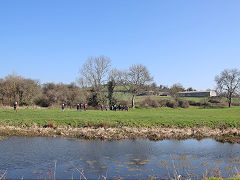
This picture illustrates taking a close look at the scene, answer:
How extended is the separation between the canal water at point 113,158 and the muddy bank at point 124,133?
189 cm

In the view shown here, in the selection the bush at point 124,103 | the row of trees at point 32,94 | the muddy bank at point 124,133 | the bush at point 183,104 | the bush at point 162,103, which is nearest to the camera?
the muddy bank at point 124,133

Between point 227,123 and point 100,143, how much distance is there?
20.1 metres

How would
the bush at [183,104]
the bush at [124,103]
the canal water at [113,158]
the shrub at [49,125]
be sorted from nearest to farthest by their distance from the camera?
the canal water at [113,158] → the shrub at [49,125] → the bush at [124,103] → the bush at [183,104]

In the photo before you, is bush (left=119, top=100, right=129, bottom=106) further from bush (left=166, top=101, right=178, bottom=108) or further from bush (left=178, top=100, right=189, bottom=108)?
bush (left=178, top=100, right=189, bottom=108)

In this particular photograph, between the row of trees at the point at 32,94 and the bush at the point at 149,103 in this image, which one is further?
the bush at the point at 149,103

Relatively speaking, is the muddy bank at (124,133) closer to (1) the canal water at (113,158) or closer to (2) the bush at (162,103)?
(1) the canal water at (113,158)

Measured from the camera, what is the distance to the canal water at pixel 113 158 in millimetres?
13859

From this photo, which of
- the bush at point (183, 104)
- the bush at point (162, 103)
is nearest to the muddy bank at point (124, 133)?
the bush at point (162, 103)

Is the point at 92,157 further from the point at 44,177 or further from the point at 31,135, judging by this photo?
the point at 31,135

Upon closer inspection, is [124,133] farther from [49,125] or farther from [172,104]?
[172,104]

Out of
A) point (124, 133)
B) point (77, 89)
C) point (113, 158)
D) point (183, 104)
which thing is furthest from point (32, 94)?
point (113, 158)

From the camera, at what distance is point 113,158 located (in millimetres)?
17328

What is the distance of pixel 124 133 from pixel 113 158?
1058 cm

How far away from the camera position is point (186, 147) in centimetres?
2241
